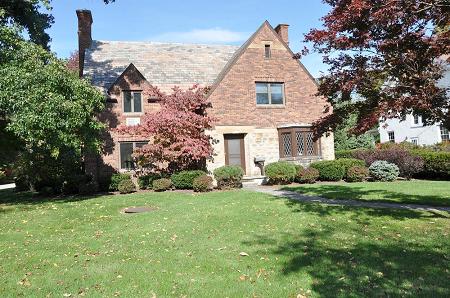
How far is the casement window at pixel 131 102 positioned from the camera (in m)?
23.2

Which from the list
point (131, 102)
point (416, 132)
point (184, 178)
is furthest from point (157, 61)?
point (416, 132)

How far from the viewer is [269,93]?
24500mm

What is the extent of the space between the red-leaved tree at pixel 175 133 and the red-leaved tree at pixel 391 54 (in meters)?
11.2

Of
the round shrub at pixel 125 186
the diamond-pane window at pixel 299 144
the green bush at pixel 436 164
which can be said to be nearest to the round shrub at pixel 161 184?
the round shrub at pixel 125 186

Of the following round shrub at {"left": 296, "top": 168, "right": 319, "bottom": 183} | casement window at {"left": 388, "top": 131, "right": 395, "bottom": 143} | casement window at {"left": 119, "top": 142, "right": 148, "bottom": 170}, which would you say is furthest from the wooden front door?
casement window at {"left": 388, "top": 131, "right": 395, "bottom": 143}

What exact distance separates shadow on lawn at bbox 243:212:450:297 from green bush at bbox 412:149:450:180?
48.6 ft

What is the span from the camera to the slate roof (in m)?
24.8

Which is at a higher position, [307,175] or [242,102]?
[242,102]

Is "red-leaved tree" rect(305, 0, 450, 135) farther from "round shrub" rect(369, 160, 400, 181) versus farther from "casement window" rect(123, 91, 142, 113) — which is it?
"casement window" rect(123, 91, 142, 113)

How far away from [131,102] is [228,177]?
770 cm

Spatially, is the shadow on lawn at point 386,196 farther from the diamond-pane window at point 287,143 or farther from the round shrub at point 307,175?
the diamond-pane window at point 287,143

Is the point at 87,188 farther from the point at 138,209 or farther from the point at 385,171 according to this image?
the point at 385,171

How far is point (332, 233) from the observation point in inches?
356

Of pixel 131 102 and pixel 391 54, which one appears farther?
pixel 131 102
